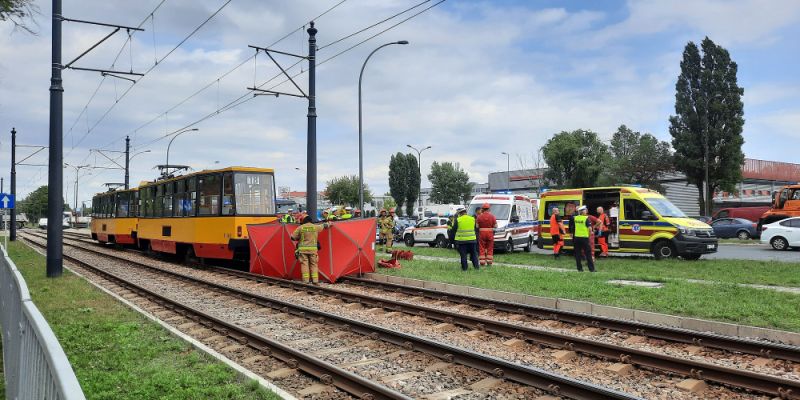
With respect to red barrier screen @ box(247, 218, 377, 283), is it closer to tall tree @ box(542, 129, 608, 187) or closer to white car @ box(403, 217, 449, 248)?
white car @ box(403, 217, 449, 248)

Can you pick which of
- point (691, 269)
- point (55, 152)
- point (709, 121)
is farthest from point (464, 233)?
point (709, 121)

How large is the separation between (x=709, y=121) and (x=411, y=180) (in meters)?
39.9

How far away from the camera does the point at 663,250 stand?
58.5ft

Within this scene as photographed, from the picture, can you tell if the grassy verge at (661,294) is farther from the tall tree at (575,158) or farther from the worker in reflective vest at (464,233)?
the tall tree at (575,158)

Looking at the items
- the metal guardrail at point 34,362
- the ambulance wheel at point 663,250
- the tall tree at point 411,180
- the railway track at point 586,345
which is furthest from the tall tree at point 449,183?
the metal guardrail at point 34,362

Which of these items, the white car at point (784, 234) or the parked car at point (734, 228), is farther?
the parked car at point (734, 228)

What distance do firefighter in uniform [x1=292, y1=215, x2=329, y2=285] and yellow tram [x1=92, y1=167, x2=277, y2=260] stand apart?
141 inches

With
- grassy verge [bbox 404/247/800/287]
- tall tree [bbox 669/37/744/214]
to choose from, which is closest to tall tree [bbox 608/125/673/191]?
tall tree [bbox 669/37/744/214]

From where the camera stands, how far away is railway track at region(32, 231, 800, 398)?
214 inches

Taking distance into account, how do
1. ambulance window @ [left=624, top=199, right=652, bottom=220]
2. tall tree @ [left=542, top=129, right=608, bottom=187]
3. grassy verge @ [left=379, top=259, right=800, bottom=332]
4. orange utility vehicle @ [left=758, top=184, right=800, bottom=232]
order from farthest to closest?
1. tall tree @ [left=542, top=129, right=608, bottom=187]
2. orange utility vehicle @ [left=758, top=184, right=800, bottom=232]
3. ambulance window @ [left=624, top=199, right=652, bottom=220]
4. grassy verge @ [left=379, top=259, right=800, bottom=332]

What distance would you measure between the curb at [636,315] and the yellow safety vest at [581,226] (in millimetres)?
3606

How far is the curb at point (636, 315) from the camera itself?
7686mm

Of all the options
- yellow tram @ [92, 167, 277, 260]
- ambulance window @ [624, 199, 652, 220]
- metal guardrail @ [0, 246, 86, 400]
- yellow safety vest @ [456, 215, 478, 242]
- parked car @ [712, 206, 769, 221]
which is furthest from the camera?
parked car @ [712, 206, 769, 221]

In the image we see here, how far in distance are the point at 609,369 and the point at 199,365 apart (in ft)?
14.1
